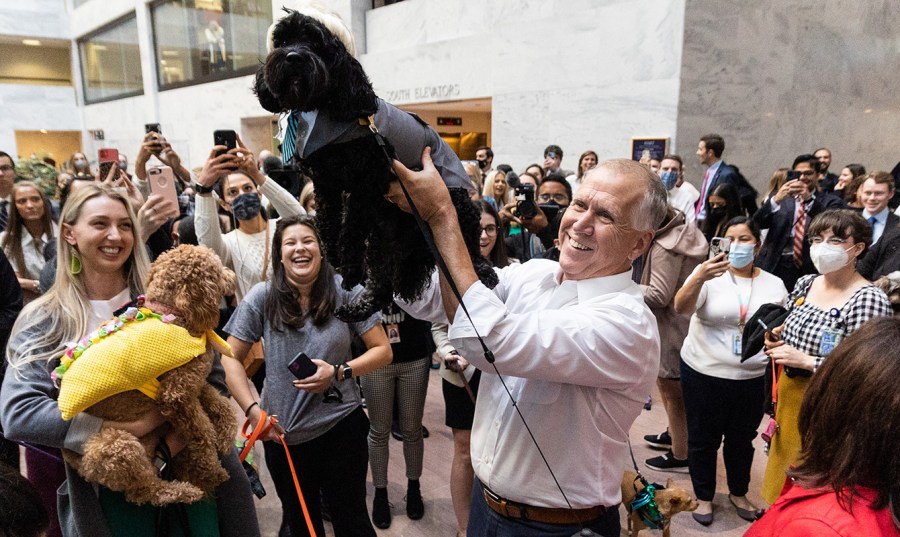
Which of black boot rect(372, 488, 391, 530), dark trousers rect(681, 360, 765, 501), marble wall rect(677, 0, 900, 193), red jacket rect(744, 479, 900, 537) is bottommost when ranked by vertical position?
black boot rect(372, 488, 391, 530)

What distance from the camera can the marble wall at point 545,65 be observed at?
700 cm

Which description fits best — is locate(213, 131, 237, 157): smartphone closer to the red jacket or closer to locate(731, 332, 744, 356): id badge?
the red jacket

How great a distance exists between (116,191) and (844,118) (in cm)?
1138

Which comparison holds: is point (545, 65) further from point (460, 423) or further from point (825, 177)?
point (460, 423)

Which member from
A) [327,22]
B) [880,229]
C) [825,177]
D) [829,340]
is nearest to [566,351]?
[327,22]

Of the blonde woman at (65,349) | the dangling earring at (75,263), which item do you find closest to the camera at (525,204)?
the blonde woman at (65,349)

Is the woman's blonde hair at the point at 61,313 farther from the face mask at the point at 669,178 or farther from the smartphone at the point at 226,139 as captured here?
the face mask at the point at 669,178

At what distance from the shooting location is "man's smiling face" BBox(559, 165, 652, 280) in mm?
1411

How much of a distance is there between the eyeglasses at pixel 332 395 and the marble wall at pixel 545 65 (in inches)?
239

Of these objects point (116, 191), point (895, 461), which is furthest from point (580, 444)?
point (116, 191)

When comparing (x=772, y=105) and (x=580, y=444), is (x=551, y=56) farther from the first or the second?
(x=580, y=444)

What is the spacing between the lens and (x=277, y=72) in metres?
1.00

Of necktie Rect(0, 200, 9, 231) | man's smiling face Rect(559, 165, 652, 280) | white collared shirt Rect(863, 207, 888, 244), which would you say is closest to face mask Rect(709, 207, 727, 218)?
white collared shirt Rect(863, 207, 888, 244)

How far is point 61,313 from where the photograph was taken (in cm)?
187
